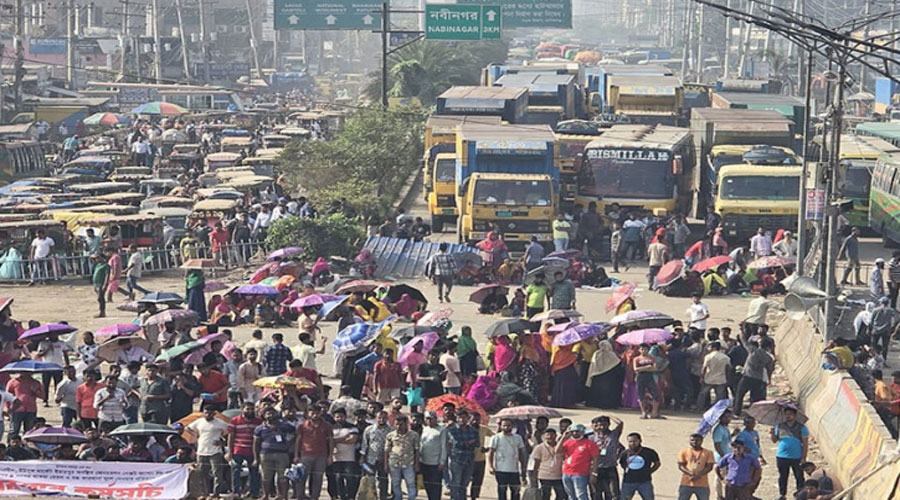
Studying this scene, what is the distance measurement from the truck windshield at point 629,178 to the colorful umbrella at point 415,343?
17313mm

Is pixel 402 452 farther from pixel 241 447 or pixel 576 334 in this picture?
pixel 576 334

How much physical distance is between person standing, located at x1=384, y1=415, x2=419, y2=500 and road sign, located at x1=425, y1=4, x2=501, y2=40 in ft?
148

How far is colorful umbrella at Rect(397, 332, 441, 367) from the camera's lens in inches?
784

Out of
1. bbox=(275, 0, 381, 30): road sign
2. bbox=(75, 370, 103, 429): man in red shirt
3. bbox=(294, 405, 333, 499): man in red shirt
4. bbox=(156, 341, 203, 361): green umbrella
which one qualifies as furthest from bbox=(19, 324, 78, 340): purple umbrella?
bbox=(275, 0, 381, 30): road sign

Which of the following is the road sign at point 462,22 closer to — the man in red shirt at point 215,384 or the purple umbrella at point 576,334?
the purple umbrella at point 576,334

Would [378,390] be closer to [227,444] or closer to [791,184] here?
[227,444]

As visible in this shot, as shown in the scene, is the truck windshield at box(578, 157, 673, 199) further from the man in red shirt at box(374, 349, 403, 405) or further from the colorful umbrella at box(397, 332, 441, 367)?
the man in red shirt at box(374, 349, 403, 405)

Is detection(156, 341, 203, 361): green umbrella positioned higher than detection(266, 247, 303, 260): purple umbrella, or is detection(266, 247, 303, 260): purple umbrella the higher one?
detection(156, 341, 203, 361): green umbrella

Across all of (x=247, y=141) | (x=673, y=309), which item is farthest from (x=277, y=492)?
(x=247, y=141)

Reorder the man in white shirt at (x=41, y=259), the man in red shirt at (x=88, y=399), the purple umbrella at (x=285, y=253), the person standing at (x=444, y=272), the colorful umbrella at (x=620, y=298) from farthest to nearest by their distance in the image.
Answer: the man in white shirt at (x=41, y=259) → the purple umbrella at (x=285, y=253) → the person standing at (x=444, y=272) → the colorful umbrella at (x=620, y=298) → the man in red shirt at (x=88, y=399)

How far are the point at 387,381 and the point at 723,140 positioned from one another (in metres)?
24.6

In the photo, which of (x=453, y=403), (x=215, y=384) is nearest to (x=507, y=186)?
(x=215, y=384)

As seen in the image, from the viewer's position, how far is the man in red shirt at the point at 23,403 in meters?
18.4

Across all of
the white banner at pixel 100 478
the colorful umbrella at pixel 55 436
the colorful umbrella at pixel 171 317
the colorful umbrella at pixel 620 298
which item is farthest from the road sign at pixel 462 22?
the white banner at pixel 100 478
